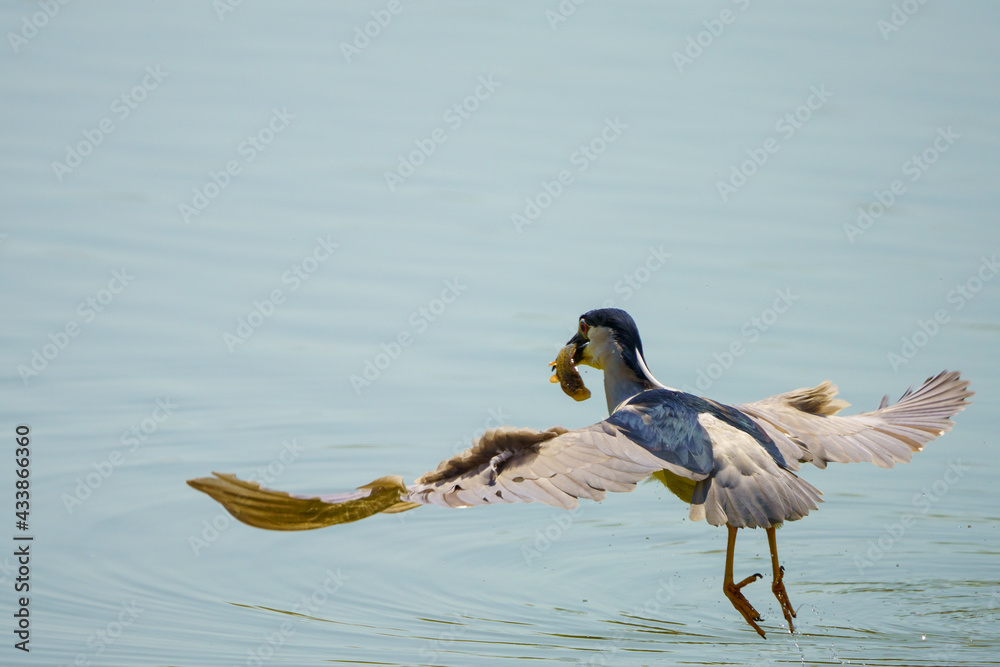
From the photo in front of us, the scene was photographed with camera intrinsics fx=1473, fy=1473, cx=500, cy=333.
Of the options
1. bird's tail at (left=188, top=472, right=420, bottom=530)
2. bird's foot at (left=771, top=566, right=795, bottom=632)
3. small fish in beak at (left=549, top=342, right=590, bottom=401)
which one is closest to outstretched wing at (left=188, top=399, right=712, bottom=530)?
bird's tail at (left=188, top=472, right=420, bottom=530)

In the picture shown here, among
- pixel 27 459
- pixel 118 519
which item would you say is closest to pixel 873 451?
pixel 118 519

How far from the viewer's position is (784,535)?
9711 millimetres

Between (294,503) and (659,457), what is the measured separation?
1.92 meters

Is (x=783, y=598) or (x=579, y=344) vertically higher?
(x=579, y=344)

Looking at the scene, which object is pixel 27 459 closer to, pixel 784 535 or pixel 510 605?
pixel 510 605

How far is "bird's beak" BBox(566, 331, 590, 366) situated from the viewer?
9203 millimetres

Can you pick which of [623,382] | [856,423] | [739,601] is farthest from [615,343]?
[739,601]

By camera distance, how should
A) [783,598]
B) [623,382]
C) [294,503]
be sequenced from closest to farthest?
1. [294,503]
2. [783,598]
3. [623,382]

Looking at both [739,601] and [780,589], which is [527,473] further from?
[780,589]

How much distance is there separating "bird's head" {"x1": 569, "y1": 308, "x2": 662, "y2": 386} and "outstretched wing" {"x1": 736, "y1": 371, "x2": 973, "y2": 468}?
2.18 feet

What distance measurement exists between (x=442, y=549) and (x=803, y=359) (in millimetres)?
3869

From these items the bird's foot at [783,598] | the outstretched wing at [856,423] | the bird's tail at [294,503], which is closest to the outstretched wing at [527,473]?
the bird's tail at [294,503]

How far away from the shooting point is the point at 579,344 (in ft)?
30.3

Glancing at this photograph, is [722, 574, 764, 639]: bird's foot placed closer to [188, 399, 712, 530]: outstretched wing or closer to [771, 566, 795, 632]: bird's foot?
[771, 566, 795, 632]: bird's foot
